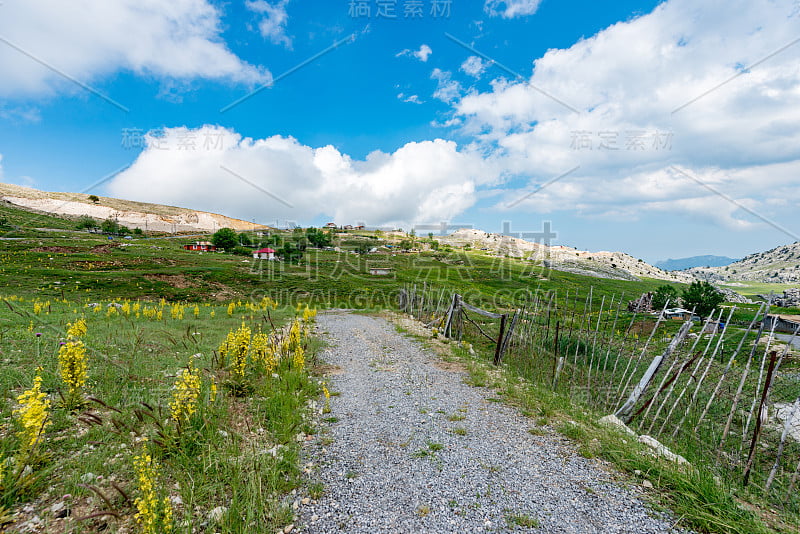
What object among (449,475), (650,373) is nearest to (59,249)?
(449,475)

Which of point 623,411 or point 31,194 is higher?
point 31,194

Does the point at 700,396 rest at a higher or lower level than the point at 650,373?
lower

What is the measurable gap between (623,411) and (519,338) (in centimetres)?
436

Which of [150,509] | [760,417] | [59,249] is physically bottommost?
[59,249]

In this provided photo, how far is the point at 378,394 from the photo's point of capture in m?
7.54

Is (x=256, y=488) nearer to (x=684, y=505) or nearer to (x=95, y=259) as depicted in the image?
(x=684, y=505)

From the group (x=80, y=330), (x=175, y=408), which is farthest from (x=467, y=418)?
(x=80, y=330)

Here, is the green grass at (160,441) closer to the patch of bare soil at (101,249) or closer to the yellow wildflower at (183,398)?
the yellow wildflower at (183,398)

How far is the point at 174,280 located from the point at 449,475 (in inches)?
1683

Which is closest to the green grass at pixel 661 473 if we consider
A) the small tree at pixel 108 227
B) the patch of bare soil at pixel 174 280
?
the patch of bare soil at pixel 174 280

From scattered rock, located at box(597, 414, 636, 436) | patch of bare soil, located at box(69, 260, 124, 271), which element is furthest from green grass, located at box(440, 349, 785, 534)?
patch of bare soil, located at box(69, 260, 124, 271)

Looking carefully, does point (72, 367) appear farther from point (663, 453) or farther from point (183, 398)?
point (663, 453)

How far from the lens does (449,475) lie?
4.38m

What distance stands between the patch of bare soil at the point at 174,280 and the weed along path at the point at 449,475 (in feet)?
121
